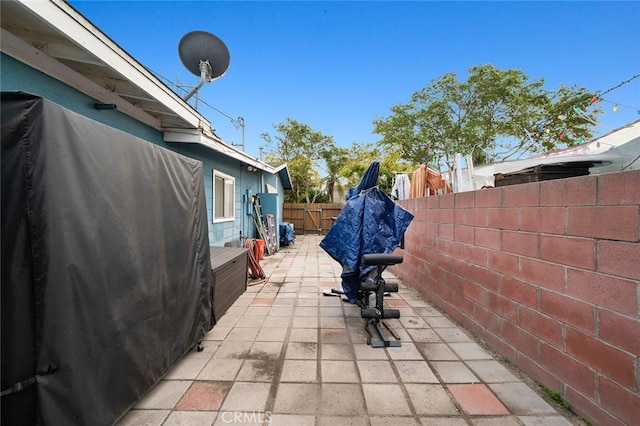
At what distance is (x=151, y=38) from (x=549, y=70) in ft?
52.0

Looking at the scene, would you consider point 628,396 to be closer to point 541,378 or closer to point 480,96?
point 541,378

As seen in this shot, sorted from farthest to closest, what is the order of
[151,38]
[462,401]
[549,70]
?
[549,70] < [151,38] < [462,401]

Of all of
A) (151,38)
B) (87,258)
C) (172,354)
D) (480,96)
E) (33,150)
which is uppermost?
(480,96)

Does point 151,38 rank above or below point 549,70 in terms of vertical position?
below

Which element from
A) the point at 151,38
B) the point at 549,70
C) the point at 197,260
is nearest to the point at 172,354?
the point at 197,260

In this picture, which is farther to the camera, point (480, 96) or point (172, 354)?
point (480, 96)

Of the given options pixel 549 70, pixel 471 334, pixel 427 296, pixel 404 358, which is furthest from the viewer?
pixel 549 70

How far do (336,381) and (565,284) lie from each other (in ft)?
5.77

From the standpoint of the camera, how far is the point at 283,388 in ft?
6.39

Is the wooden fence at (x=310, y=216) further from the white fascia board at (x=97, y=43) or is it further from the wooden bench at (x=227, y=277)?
the white fascia board at (x=97, y=43)

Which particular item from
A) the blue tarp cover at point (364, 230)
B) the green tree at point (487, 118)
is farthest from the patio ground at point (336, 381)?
the green tree at point (487, 118)

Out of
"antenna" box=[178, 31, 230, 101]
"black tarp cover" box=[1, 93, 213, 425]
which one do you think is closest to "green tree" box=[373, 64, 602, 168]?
"antenna" box=[178, 31, 230, 101]

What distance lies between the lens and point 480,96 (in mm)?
13242

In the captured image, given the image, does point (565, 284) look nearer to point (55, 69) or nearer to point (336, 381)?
point (336, 381)
